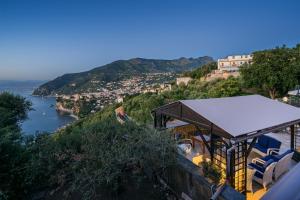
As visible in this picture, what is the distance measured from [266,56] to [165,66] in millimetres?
130881

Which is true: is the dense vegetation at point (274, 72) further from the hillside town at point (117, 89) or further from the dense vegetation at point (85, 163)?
the dense vegetation at point (85, 163)

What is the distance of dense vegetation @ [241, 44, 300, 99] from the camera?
1915cm

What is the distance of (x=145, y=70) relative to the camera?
129 m

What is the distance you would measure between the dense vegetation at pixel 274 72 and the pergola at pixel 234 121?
14.7 m

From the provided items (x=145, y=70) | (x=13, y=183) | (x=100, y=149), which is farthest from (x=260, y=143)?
(x=145, y=70)

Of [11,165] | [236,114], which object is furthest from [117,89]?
[11,165]

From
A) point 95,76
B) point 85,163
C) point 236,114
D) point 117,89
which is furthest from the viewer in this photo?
point 95,76

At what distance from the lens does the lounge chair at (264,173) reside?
4434 millimetres

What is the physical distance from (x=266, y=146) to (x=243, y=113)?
2.25 meters

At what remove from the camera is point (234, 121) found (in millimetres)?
4746

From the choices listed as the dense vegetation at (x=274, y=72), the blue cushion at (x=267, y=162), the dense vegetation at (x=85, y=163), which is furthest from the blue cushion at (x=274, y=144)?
the dense vegetation at (x=274, y=72)

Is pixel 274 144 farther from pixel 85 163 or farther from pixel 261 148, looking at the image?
pixel 85 163

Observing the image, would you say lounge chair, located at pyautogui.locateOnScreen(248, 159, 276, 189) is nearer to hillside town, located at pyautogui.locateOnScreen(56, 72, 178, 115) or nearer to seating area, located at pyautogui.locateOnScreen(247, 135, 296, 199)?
seating area, located at pyautogui.locateOnScreen(247, 135, 296, 199)

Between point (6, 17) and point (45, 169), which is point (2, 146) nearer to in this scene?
point (45, 169)
